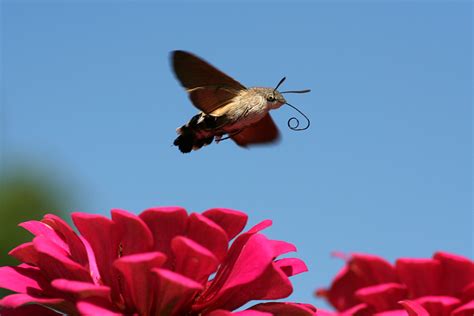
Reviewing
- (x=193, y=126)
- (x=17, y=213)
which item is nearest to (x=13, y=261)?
(x=17, y=213)

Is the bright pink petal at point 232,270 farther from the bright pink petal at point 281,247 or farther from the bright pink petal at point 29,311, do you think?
the bright pink petal at point 29,311

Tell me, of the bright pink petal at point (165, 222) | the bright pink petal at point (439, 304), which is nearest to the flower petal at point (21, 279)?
the bright pink petal at point (165, 222)

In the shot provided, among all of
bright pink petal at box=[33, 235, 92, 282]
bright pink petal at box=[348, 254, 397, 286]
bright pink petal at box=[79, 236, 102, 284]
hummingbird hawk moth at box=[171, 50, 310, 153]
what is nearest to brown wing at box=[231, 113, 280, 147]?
hummingbird hawk moth at box=[171, 50, 310, 153]

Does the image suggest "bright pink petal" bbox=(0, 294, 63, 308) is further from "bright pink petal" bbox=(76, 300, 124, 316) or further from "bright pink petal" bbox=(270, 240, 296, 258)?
"bright pink petal" bbox=(270, 240, 296, 258)

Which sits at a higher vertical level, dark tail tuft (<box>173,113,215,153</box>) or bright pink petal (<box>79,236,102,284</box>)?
dark tail tuft (<box>173,113,215,153</box>)

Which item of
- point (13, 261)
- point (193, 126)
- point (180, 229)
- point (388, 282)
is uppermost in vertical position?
point (13, 261)

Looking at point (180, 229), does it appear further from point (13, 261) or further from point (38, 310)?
point (13, 261)
